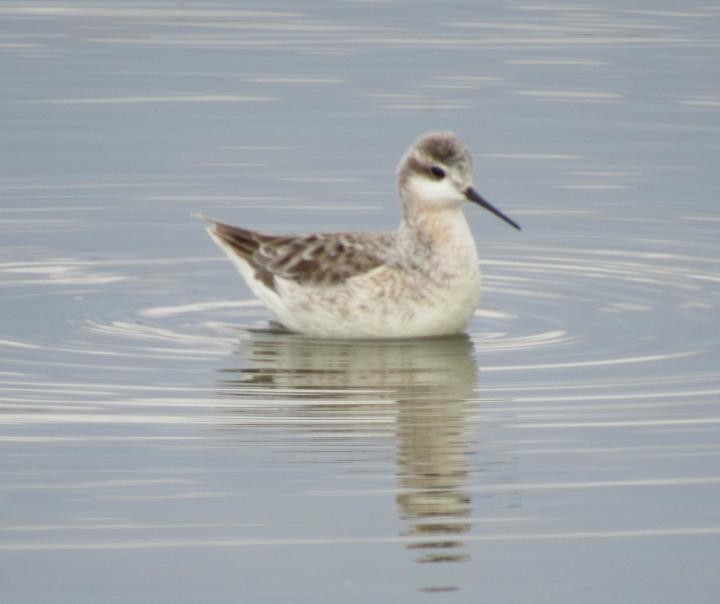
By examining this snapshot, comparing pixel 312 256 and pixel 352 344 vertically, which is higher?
pixel 312 256

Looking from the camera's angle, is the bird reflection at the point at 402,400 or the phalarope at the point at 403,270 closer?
the bird reflection at the point at 402,400

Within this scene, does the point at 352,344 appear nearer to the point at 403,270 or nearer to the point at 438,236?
the point at 403,270

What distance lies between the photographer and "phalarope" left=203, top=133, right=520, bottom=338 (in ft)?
49.0

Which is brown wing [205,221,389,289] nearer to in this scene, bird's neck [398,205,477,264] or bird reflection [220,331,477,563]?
bird's neck [398,205,477,264]

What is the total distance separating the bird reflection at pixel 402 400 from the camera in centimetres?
1084

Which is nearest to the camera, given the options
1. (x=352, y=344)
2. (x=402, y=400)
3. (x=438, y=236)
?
(x=402, y=400)

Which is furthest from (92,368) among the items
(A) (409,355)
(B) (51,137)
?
(B) (51,137)

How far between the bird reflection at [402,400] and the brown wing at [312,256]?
1.46 ft

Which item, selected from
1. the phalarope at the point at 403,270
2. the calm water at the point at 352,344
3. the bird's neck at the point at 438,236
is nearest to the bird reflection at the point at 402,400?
the calm water at the point at 352,344

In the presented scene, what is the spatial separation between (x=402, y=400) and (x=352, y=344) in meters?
1.88

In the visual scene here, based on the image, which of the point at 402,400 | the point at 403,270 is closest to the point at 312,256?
the point at 403,270

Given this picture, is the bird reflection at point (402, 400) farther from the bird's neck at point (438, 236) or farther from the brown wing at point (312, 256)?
the bird's neck at point (438, 236)

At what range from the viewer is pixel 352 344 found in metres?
15.0

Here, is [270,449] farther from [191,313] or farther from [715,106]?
[715,106]
